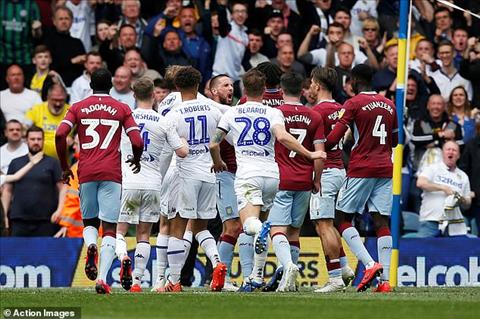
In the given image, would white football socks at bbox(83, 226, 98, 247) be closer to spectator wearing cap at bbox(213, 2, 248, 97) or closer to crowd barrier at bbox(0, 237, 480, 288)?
crowd barrier at bbox(0, 237, 480, 288)

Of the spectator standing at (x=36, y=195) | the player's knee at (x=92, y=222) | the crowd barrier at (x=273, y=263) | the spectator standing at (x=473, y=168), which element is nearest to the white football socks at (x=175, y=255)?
the player's knee at (x=92, y=222)

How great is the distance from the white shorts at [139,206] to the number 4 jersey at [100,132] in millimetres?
931

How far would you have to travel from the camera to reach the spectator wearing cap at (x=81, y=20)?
85.0 ft

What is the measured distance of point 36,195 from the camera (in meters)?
22.7

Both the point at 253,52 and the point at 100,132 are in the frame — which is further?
the point at 253,52

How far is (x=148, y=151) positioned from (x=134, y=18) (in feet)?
26.4

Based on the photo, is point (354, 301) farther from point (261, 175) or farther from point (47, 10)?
point (47, 10)

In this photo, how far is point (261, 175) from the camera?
55.1 feet

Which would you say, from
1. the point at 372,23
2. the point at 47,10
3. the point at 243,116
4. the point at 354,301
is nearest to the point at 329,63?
the point at 372,23

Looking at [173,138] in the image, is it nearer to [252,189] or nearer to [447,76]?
[252,189]

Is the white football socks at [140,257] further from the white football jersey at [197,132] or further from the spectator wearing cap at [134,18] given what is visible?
the spectator wearing cap at [134,18]

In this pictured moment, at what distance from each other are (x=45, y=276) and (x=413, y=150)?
6.62 metres

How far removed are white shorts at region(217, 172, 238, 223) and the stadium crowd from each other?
4.56m

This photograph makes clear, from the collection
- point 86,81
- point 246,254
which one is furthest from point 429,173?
point 86,81
